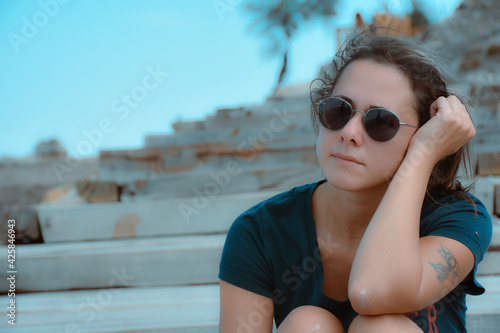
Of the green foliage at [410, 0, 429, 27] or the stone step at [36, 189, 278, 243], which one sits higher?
the green foliage at [410, 0, 429, 27]

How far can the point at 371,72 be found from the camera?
141 cm

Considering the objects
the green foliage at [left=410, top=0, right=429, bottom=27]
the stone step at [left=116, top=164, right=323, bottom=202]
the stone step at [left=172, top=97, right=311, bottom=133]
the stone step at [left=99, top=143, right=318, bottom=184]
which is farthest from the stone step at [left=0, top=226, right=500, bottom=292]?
the green foliage at [left=410, top=0, right=429, bottom=27]

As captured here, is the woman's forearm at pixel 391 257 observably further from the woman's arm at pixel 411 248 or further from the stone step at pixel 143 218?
the stone step at pixel 143 218

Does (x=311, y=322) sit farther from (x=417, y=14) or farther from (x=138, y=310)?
(x=417, y=14)

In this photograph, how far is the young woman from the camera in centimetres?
126

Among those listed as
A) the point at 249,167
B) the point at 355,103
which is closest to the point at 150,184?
the point at 249,167

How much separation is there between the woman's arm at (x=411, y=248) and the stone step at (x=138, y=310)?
698 millimetres

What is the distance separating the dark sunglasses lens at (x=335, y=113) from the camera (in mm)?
1391

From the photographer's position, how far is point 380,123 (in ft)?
4.42

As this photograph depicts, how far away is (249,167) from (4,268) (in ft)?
7.37
